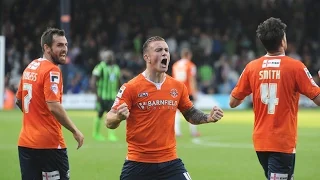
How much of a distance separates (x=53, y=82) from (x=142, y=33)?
30405 millimetres

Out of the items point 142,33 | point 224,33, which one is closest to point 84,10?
point 142,33

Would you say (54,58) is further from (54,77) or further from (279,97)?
(279,97)

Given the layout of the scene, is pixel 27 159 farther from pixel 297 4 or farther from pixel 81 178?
pixel 297 4

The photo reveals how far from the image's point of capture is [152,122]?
8.43 m

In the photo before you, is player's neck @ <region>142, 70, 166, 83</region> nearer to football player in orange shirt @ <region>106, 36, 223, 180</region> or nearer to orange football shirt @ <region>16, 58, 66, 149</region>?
football player in orange shirt @ <region>106, 36, 223, 180</region>

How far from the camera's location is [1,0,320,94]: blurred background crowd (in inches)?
1444

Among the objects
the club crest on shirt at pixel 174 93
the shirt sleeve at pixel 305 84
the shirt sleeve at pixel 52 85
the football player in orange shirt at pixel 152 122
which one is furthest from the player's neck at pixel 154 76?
the shirt sleeve at pixel 305 84

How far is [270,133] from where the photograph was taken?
8.71m

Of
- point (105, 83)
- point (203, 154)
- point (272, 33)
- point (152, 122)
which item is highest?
point (272, 33)

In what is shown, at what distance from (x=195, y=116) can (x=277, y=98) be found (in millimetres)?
958

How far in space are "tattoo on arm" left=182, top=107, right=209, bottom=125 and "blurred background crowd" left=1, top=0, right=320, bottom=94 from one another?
25.1 meters

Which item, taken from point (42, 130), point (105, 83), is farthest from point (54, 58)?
point (105, 83)

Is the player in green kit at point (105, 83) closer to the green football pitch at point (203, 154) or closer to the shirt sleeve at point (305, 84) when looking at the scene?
the green football pitch at point (203, 154)

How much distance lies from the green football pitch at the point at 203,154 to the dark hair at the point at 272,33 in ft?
16.8
